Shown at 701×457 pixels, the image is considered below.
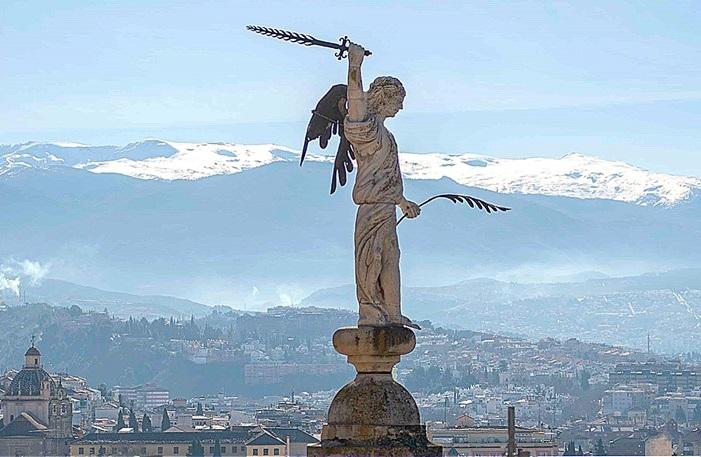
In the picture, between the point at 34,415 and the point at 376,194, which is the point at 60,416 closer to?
the point at 34,415

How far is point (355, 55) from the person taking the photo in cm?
1002

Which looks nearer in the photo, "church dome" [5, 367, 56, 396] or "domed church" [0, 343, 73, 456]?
"domed church" [0, 343, 73, 456]

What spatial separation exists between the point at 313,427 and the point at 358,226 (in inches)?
6221

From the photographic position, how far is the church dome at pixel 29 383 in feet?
596

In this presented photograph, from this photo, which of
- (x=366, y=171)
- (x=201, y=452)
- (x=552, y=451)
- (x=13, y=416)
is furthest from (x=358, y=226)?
(x=13, y=416)

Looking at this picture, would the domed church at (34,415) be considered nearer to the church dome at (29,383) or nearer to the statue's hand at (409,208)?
the church dome at (29,383)

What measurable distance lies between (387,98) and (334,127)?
50 centimetres

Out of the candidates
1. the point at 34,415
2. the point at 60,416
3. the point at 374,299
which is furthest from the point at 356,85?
the point at 34,415

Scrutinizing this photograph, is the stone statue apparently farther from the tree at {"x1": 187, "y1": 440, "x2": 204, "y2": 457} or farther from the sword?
the tree at {"x1": 187, "y1": 440, "x2": 204, "y2": 457}

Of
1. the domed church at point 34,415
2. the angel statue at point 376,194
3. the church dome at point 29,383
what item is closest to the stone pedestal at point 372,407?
the angel statue at point 376,194

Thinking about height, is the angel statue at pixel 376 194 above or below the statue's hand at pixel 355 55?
below

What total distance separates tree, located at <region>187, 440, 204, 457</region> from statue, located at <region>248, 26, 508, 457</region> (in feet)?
410

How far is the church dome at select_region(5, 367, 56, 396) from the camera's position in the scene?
181750 millimetres

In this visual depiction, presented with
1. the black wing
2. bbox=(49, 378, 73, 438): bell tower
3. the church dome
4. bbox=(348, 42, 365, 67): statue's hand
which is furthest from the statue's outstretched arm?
the church dome
